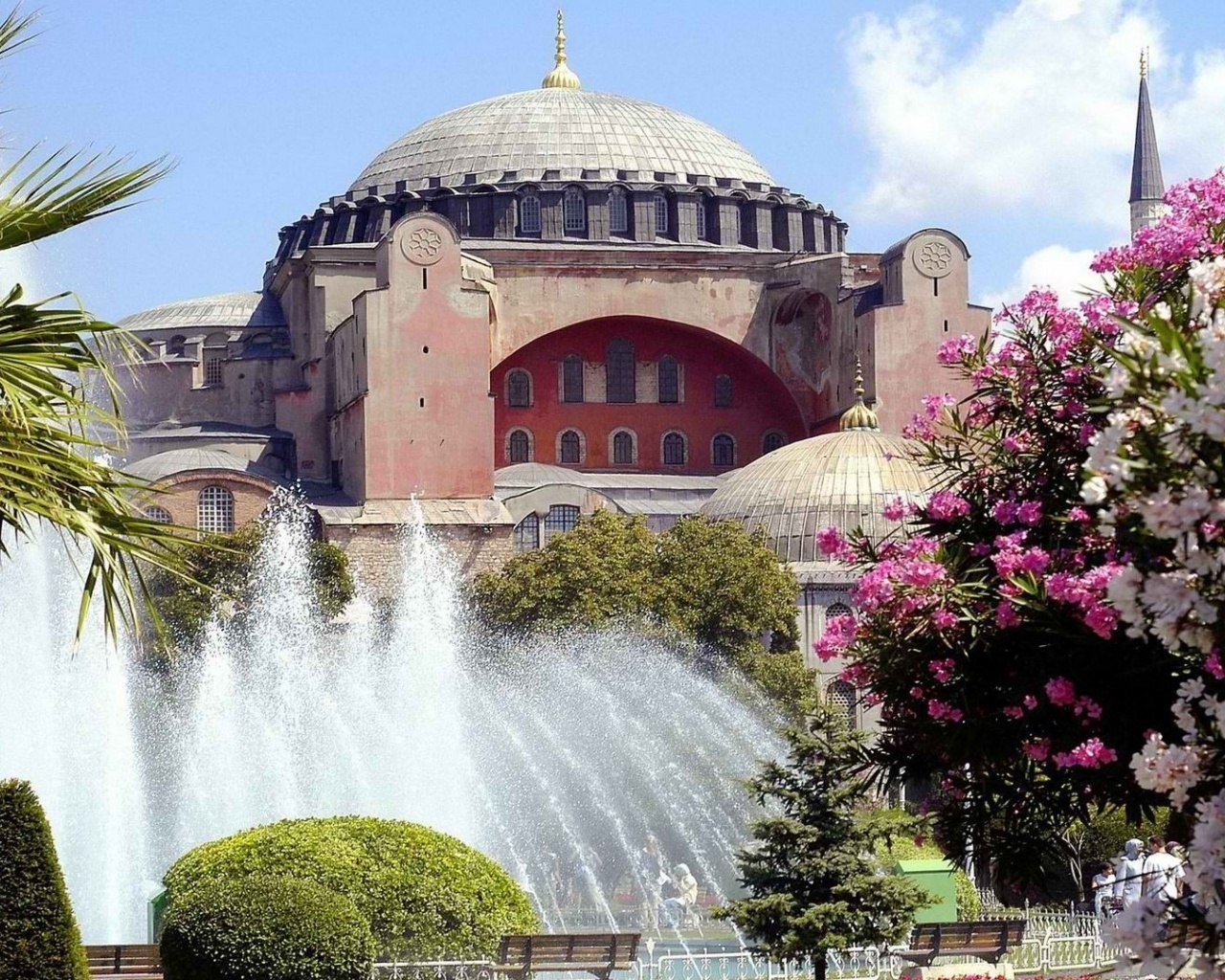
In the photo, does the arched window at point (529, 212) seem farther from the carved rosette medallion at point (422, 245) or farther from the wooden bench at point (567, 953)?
the wooden bench at point (567, 953)

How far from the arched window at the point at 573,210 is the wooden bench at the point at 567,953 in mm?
45005

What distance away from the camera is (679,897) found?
1011 inches

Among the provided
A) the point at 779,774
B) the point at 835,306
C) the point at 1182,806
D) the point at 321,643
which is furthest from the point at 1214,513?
the point at 835,306

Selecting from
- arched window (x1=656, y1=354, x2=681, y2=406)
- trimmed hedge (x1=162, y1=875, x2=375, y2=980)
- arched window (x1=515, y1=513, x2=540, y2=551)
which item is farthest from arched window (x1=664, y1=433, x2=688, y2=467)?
trimmed hedge (x1=162, y1=875, x2=375, y2=980)

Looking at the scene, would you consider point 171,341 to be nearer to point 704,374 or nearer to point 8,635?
point 704,374

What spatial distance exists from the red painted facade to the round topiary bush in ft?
139

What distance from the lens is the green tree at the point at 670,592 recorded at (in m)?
41.6

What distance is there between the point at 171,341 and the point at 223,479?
10910 mm

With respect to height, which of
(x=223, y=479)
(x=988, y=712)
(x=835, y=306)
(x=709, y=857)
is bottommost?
(x=709, y=857)

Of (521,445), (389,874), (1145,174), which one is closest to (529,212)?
(521,445)

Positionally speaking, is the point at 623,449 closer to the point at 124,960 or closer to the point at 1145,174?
the point at 1145,174

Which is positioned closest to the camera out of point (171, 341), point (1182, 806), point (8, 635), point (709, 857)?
point (1182, 806)

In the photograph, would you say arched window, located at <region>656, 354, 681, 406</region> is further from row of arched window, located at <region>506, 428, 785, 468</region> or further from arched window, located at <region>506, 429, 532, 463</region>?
arched window, located at <region>506, 429, 532, 463</region>

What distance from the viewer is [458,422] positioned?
51156 mm
